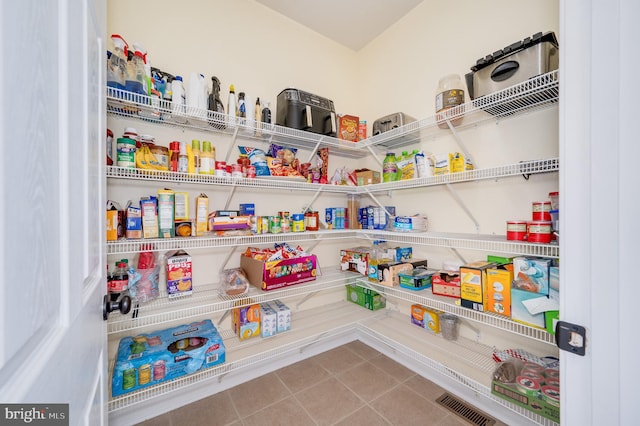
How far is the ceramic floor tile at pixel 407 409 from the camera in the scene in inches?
52.6

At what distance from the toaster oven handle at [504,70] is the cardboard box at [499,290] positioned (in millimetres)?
1024

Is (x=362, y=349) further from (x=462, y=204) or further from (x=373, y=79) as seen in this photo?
(x=373, y=79)

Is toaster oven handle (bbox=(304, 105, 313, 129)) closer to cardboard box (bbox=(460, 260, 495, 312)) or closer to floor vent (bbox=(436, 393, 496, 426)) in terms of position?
cardboard box (bbox=(460, 260, 495, 312))

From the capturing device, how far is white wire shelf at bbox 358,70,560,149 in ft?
3.77

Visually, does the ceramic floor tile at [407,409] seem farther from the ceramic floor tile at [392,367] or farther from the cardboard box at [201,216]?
the cardboard box at [201,216]

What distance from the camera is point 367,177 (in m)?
2.21

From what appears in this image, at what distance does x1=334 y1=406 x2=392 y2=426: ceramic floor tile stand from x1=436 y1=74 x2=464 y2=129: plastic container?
6.04 ft

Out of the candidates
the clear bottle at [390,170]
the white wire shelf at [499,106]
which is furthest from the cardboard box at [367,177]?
the white wire shelf at [499,106]

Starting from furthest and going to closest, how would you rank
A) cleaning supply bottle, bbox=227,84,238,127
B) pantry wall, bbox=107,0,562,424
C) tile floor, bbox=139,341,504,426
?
1. cleaning supply bottle, bbox=227,84,238,127
2. pantry wall, bbox=107,0,562,424
3. tile floor, bbox=139,341,504,426
